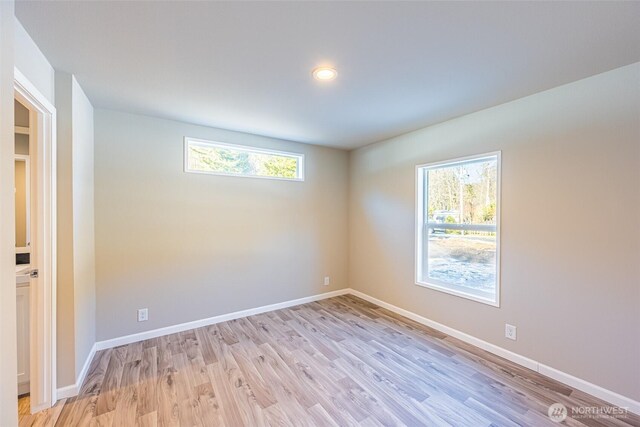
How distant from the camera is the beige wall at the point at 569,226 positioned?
1.88 metres

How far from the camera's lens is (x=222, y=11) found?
139 centimetres

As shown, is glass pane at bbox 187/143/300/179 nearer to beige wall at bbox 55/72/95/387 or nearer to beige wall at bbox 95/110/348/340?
beige wall at bbox 95/110/348/340

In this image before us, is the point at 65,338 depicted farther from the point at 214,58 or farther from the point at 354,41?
the point at 354,41

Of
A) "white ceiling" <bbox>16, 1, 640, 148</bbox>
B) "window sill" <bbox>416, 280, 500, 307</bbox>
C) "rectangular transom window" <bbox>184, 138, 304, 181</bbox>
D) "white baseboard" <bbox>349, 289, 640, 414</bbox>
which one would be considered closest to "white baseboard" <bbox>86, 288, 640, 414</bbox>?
"white baseboard" <bbox>349, 289, 640, 414</bbox>

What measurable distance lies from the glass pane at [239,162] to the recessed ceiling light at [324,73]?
181 centimetres

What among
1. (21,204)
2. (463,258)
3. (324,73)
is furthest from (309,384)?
(21,204)

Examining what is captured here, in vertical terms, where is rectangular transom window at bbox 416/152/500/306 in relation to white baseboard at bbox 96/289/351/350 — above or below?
above

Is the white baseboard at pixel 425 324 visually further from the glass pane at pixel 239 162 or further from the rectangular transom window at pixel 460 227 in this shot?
the glass pane at pixel 239 162

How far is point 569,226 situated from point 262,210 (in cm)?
320

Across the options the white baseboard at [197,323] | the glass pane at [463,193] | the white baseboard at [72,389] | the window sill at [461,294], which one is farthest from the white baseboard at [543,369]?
the white baseboard at [72,389]

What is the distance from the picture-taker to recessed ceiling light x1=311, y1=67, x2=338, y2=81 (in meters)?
1.93

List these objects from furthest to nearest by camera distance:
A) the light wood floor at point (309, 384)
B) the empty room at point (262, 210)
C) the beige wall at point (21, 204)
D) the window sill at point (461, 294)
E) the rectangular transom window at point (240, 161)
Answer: the rectangular transom window at point (240, 161) < the window sill at point (461, 294) < the beige wall at point (21, 204) < the light wood floor at point (309, 384) < the empty room at point (262, 210)

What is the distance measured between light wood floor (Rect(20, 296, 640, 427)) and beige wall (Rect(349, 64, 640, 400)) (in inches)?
13.2

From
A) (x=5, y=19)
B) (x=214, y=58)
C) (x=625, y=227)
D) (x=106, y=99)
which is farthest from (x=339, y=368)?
(x=106, y=99)
